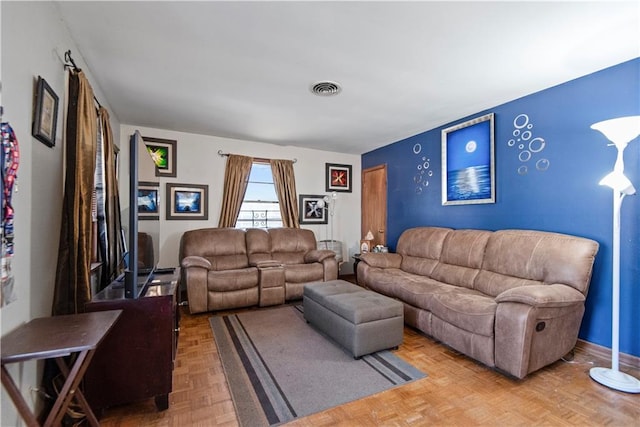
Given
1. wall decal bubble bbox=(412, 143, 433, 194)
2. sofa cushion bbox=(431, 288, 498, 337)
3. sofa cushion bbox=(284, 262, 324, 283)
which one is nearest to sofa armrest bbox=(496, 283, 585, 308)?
sofa cushion bbox=(431, 288, 498, 337)

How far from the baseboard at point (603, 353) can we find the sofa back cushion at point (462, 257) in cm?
97

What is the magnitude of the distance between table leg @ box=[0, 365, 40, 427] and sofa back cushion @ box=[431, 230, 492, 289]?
330cm

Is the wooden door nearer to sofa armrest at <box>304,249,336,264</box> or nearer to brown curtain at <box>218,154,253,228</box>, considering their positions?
sofa armrest at <box>304,249,336,264</box>

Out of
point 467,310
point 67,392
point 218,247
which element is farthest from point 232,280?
point 467,310

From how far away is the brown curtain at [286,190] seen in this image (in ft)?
16.4

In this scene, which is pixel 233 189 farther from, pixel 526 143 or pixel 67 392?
pixel 526 143

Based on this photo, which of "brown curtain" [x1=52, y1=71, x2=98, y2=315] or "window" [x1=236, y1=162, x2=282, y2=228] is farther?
"window" [x1=236, y1=162, x2=282, y2=228]

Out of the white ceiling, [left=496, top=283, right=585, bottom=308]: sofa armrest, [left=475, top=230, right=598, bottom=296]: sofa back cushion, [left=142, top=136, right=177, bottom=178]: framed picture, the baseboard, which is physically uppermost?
the white ceiling

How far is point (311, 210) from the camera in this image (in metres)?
5.38

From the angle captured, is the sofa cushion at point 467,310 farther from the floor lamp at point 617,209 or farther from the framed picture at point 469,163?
the framed picture at point 469,163

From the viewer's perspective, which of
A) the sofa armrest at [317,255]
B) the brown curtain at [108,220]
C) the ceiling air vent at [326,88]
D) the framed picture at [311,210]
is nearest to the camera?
the brown curtain at [108,220]

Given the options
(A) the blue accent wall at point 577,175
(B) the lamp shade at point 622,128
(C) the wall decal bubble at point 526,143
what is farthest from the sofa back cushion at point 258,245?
(B) the lamp shade at point 622,128

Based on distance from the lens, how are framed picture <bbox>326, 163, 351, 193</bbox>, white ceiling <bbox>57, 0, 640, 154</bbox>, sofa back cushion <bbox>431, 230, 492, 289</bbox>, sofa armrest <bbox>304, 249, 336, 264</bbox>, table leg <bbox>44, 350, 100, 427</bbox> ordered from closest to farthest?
table leg <bbox>44, 350, 100, 427</bbox>
white ceiling <bbox>57, 0, 640, 154</bbox>
sofa back cushion <bbox>431, 230, 492, 289</bbox>
sofa armrest <bbox>304, 249, 336, 264</bbox>
framed picture <bbox>326, 163, 351, 193</bbox>

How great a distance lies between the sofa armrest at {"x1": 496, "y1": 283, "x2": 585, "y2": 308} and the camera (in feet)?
6.52
